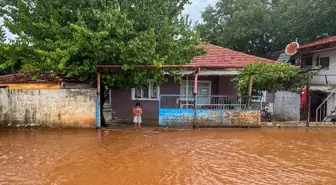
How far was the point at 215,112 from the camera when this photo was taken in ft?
41.1

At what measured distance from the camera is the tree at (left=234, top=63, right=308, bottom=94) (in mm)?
12750

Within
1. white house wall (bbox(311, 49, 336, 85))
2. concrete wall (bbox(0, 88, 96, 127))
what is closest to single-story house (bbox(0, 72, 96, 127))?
concrete wall (bbox(0, 88, 96, 127))

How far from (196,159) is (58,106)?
696 cm

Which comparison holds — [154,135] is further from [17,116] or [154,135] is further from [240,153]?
[17,116]

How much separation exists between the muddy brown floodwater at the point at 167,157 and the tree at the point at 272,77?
2.32 m

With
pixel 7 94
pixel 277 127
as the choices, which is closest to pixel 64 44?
pixel 7 94

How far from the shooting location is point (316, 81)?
18.7 metres

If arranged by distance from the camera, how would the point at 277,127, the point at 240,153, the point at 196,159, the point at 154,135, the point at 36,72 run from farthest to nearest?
the point at 277,127, the point at 36,72, the point at 154,135, the point at 240,153, the point at 196,159

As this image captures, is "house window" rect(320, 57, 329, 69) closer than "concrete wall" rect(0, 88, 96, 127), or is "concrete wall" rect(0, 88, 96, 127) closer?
"concrete wall" rect(0, 88, 96, 127)

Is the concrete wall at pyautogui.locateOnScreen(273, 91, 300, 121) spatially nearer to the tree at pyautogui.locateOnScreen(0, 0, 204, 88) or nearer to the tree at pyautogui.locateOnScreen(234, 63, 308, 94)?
the tree at pyautogui.locateOnScreen(234, 63, 308, 94)

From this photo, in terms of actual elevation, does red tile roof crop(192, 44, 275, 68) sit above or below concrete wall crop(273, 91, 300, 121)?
above

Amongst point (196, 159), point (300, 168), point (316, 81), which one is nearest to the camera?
point (300, 168)

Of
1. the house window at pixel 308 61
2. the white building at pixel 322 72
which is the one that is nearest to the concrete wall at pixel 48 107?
the white building at pixel 322 72

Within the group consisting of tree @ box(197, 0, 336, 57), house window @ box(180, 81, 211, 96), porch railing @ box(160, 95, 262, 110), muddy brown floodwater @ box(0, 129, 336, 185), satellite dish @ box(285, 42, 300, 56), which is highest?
tree @ box(197, 0, 336, 57)
